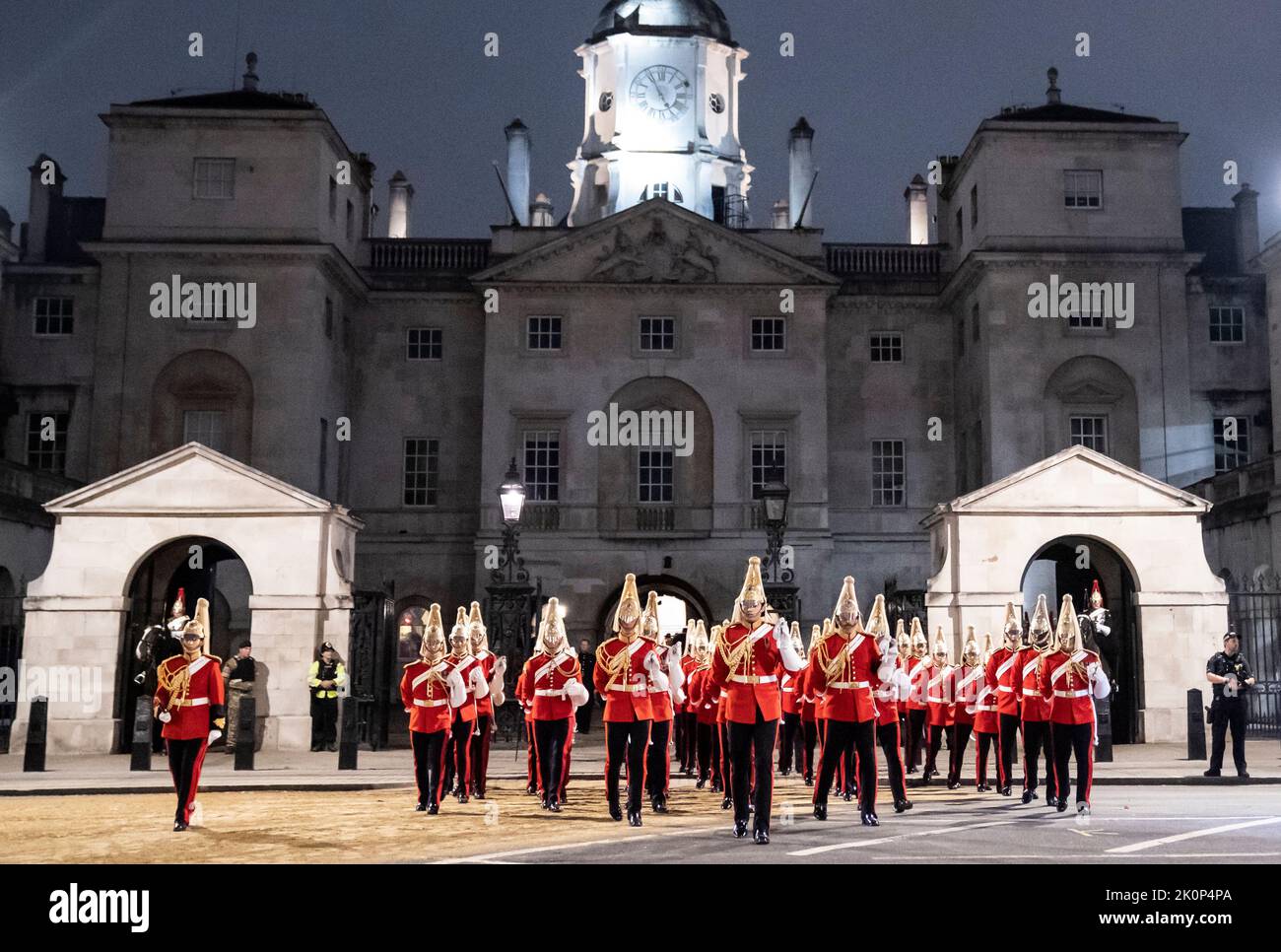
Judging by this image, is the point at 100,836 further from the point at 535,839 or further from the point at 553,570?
the point at 553,570

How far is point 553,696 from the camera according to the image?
16109 mm

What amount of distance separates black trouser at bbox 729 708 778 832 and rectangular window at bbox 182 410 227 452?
31.3 m

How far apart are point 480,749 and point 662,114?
3995 cm

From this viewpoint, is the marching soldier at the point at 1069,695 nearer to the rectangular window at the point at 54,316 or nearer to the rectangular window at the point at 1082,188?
the rectangular window at the point at 1082,188

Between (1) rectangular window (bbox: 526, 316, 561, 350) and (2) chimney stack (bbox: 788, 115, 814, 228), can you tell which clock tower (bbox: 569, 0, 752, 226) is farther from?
(1) rectangular window (bbox: 526, 316, 561, 350)

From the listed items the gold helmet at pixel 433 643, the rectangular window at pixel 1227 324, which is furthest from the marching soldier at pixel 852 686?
the rectangular window at pixel 1227 324

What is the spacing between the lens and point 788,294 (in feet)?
145

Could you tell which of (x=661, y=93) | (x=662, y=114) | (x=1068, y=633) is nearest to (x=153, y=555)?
(x=1068, y=633)

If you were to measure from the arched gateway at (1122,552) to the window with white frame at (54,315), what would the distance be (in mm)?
29516

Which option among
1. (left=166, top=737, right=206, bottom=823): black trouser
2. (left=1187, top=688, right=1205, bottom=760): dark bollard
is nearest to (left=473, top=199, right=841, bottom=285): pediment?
(left=1187, top=688, right=1205, bottom=760): dark bollard

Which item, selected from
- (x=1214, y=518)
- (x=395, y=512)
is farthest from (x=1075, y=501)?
(x=395, y=512)

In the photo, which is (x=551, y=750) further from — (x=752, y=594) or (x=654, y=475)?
(x=654, y=475)

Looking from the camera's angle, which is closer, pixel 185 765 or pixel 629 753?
pixel 185 765

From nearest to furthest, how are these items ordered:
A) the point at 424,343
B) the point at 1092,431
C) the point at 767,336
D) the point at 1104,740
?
the point at 1104,740 → the point at 1092,431 → the point at 767,336 → the point at 424,343
